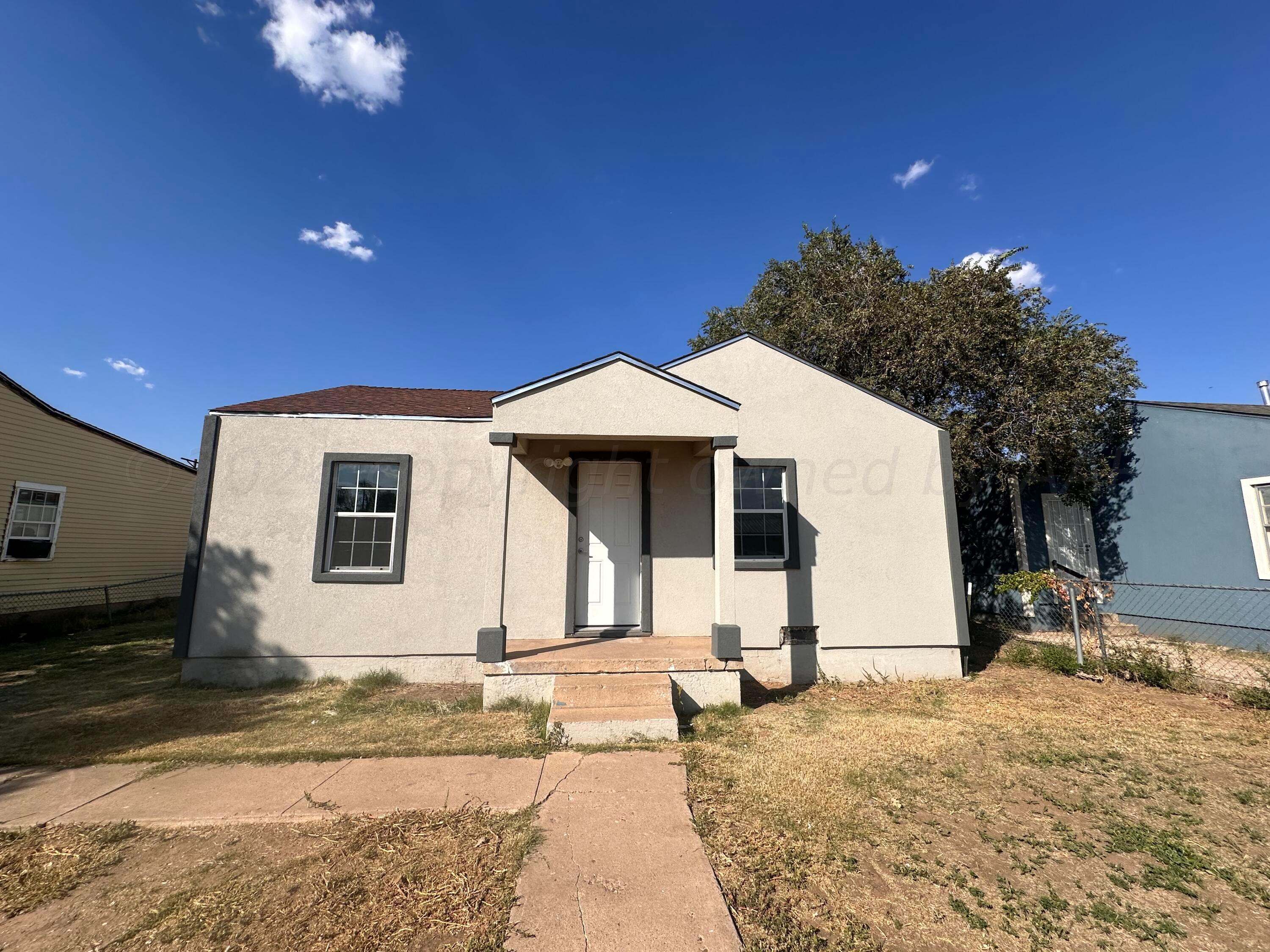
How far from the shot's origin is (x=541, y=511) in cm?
694

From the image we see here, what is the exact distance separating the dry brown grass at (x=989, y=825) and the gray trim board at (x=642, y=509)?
1761 millimetres

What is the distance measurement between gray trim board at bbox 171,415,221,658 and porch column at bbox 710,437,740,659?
6352 mm

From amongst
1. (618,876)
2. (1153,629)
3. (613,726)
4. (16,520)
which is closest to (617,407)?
(613,726)

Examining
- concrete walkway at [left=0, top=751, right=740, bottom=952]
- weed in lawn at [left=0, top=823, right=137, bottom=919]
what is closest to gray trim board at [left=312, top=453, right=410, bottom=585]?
concrete walkway at [left=0, top=751, right=740, bottom=952]

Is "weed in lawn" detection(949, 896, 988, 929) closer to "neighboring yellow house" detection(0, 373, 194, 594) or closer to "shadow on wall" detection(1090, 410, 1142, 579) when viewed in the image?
"shadow on wall" detection(1090, 410, 1142, 579)

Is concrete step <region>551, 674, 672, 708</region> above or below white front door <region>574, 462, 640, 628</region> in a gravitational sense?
below

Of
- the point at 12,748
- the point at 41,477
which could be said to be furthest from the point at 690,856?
the point at 41,477

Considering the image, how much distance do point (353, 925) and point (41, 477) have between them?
13235mm

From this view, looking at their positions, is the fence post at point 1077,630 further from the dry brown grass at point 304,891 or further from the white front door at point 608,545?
the dry brown grass at point 304,891

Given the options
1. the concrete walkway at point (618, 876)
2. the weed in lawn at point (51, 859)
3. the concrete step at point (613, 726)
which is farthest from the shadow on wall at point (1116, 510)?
the weed in lawn at point (51, 859)

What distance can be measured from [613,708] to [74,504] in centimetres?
1310

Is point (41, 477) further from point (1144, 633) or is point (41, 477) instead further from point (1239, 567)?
point (1239, 567)

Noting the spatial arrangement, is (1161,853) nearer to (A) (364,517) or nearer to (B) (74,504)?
(A) (364,517)

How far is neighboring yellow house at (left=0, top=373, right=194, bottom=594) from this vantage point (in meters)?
9.75
